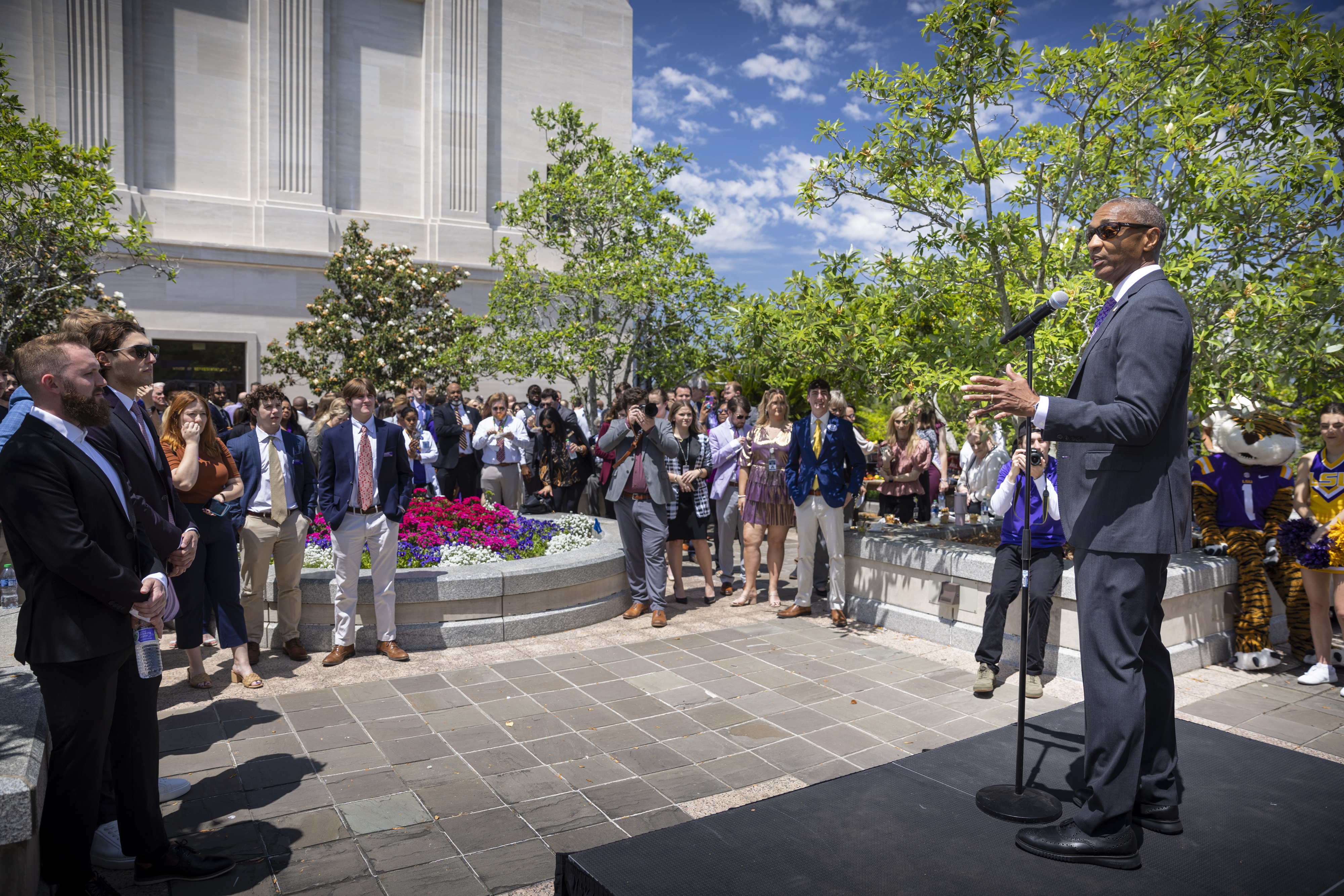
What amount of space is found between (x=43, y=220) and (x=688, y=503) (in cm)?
1153

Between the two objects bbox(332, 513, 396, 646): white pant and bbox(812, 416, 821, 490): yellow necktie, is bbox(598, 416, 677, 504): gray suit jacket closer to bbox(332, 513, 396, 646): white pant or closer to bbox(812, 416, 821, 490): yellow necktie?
bbox(812, 416, 821, 490): yellow necktie

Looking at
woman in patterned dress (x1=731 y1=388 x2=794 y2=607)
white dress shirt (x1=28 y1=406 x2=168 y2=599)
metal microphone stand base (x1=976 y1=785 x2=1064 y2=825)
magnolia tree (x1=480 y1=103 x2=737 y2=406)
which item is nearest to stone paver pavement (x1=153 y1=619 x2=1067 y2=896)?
metal microphone stand base (x1=976 y1=785 x2=1064 y2=825)

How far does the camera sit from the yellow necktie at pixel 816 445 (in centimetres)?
777

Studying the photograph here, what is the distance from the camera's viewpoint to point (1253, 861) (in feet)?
9.37

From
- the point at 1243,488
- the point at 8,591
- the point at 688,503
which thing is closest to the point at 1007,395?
the point at 1243,488

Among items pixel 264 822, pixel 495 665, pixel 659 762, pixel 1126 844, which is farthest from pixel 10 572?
pixel 1126 844

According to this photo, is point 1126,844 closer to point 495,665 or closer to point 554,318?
point 495,665

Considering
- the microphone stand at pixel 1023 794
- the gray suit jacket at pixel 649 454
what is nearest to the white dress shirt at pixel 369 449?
the gray suit jacket at pixel 649 454

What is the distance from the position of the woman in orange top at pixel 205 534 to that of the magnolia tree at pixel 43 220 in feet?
26.0

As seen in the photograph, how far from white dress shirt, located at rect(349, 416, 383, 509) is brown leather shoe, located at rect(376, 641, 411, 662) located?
109 cm

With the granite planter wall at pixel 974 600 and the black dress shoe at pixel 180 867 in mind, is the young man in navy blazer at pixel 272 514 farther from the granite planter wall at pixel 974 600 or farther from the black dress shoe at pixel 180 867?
the granite planter wall at pixel 974 600

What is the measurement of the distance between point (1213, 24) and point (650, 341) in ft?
33.7

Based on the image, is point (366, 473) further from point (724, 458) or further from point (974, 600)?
point (974, 600)

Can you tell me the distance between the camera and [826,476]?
7707 millimetres
